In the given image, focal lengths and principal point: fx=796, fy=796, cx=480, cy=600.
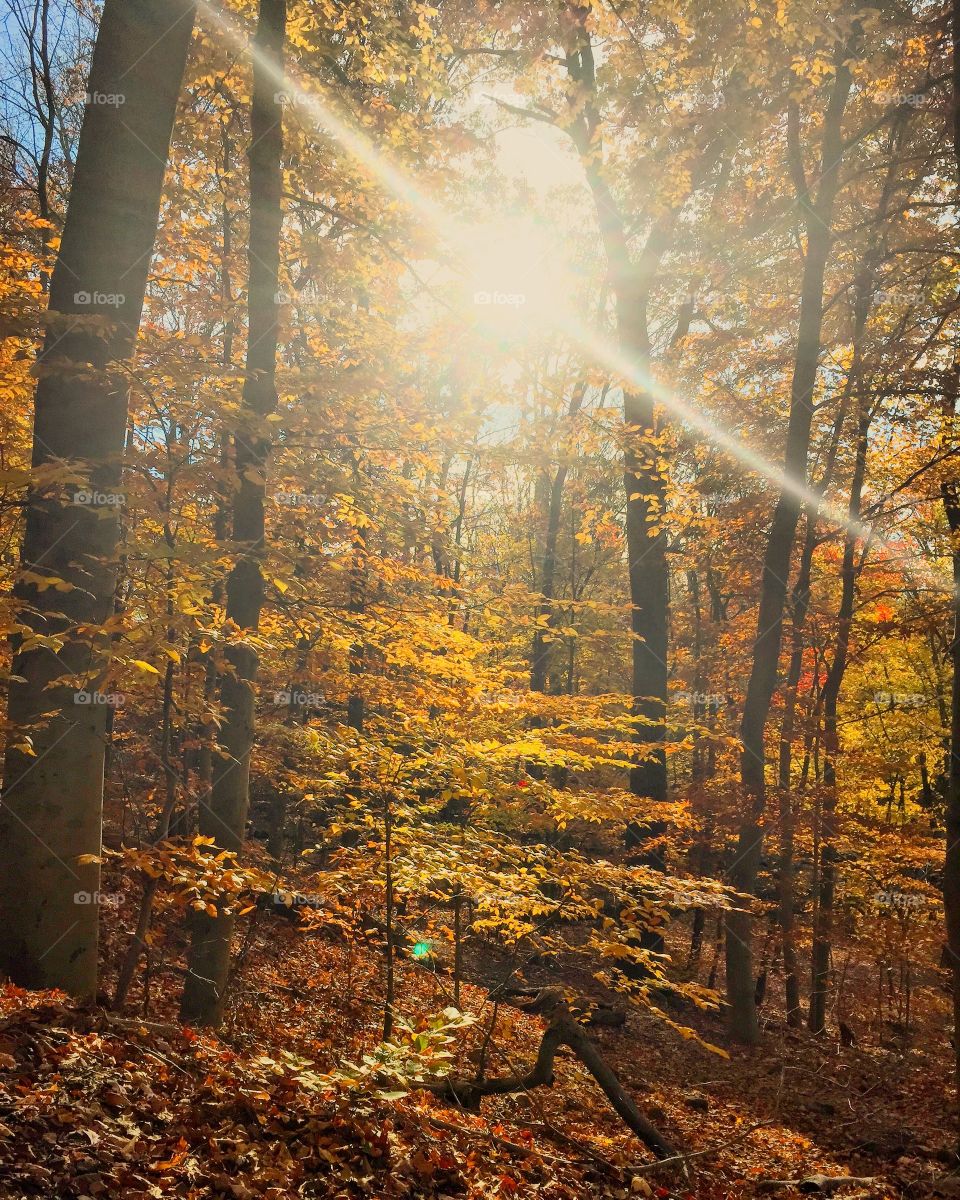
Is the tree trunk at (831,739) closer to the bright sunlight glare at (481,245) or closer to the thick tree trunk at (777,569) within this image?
the thick tree trunk at (777,569)

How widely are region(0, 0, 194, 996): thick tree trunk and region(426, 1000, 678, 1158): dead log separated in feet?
7.86

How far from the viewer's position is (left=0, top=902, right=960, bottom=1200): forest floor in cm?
318

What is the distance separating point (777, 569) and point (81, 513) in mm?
10267

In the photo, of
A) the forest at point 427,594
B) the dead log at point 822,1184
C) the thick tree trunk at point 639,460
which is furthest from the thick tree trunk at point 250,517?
the thick tree trunk at point 639,460

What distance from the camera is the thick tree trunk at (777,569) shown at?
39.9 feet

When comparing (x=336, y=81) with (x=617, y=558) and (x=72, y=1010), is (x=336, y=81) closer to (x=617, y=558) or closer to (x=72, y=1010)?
(x=72, y=1010)

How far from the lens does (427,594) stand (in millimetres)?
10344

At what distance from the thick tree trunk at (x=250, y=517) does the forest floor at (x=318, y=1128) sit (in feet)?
1.93

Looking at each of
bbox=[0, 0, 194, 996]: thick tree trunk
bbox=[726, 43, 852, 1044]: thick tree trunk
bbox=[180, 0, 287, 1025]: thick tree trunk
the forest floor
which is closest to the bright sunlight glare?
bbox=[180, 0, 287, 1025]: thick tree trunk

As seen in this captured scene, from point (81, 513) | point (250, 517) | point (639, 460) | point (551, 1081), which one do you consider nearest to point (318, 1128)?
point (551, 1081)

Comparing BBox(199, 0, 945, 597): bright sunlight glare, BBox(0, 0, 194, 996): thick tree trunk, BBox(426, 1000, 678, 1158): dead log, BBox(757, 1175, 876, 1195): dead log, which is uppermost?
BBox(199, 0, 945, 597): bright sunlight glare

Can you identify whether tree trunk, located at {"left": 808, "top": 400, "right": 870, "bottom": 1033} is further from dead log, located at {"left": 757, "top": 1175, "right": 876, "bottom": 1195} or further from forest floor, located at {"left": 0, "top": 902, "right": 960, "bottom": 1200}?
dead log, located at {"left": 757, "top": 1175, "right": 876, "bottom": 1195}

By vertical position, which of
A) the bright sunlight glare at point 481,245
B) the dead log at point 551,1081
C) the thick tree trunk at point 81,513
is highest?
the bright sunlight glare at point 481,245

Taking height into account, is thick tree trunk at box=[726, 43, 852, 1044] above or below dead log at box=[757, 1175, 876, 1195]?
above
